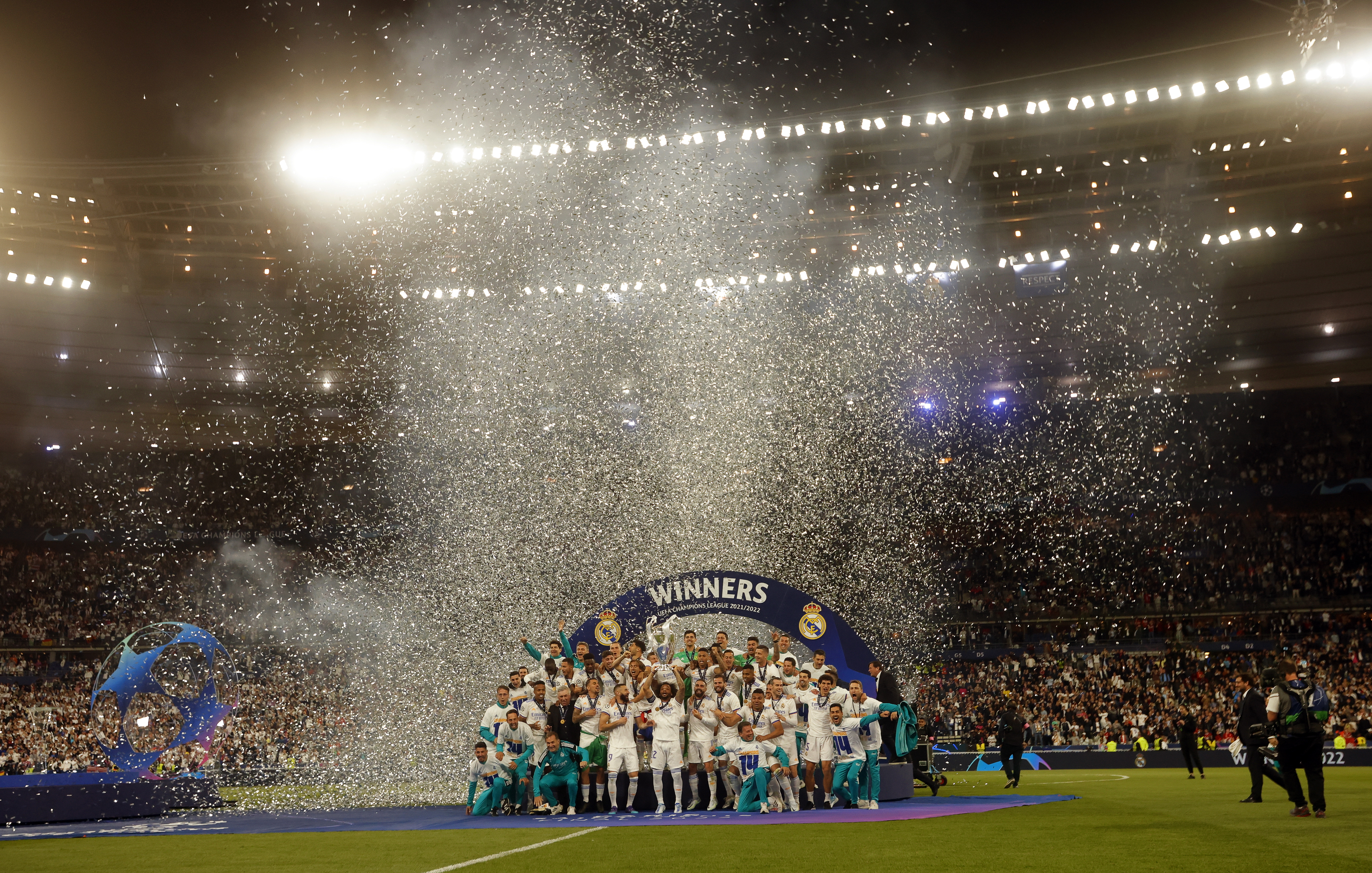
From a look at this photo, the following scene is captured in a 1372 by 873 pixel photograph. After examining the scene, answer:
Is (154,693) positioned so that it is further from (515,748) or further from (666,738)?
(666,738)

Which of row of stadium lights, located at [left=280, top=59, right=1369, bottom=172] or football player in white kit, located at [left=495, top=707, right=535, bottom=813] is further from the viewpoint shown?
row of stadium lights, located at [left=280, top=59, right=1369, bottom=172]

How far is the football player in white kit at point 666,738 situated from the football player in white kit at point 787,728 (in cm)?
112

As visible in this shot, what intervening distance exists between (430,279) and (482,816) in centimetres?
2435

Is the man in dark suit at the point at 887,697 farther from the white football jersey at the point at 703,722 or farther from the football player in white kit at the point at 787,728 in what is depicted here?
the white football jersey at the point at 703,722

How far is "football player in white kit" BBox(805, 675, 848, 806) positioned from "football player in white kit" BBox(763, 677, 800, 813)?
0.24 metres

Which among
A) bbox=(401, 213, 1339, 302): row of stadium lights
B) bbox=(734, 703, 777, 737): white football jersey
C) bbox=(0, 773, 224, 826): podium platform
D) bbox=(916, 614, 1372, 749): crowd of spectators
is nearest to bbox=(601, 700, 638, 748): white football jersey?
bbox=(734, 703, 777, 737): white football jersey

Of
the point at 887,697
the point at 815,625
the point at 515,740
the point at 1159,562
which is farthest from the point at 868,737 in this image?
the point at 1159,562

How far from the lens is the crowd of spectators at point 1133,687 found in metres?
27.1

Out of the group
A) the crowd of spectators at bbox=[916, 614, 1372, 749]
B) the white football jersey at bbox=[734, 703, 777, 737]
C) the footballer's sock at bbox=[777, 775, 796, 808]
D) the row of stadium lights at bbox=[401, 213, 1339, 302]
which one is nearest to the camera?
the white football jersey at bbox=[734, 703, 777, 737]

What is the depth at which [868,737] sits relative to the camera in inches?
487

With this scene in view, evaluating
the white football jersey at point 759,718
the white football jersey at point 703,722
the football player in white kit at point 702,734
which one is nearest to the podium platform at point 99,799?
the white football jersey at point 703,722

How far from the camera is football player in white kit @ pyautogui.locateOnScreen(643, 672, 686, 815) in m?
12.2

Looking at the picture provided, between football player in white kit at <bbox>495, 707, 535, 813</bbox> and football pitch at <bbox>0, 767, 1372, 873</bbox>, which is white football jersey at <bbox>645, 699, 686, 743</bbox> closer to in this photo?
football player in white kit at <bbox>495, 707, 535, 813</bbox>

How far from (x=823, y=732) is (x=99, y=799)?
32.0 feet
